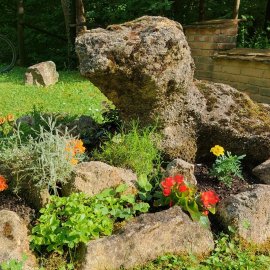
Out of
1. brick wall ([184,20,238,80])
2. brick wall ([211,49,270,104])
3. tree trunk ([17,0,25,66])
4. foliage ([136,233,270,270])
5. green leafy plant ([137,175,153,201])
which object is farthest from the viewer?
tree trunk ([17,0,25,66])

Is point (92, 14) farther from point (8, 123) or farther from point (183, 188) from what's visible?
point (183, 188)

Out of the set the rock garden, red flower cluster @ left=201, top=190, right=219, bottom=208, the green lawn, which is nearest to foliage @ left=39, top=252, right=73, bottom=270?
the rock garden

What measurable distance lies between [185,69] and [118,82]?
64 cm

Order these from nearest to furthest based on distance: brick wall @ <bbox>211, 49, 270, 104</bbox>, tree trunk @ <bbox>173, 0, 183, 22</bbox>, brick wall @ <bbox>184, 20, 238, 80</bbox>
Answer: brick wall @ <bbox>211, 49, 270, 104</bbox> → brick wall @ <bbox>184, 20, 238, 80</bbox> → tree trunk @ <bbox>173, 0, 183, 22</bbox>

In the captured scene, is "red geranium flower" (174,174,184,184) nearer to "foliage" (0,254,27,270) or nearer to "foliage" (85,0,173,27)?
"foliage" (0,254,27,270)

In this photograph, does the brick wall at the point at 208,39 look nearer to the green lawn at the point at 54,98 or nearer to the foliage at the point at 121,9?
the green lawn at the point at 54,98

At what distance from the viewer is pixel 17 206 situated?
10.1 ft

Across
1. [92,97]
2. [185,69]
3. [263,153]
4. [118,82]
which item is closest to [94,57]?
[118,82]

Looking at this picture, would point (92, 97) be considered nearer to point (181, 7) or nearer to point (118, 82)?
point (118, 82)

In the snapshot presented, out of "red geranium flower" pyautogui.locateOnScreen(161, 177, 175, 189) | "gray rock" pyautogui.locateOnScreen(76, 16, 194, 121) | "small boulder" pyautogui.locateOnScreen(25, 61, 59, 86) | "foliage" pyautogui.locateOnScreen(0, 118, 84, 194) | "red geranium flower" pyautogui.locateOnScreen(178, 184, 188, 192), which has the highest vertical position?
"gray rock" pyautogui.locateOnScreen(76, 16, 194, 121)

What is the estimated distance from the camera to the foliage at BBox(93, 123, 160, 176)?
3531 mm

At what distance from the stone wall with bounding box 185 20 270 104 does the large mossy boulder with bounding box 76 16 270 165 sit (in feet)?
9.67

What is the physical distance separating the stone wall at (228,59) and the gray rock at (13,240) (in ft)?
17.8

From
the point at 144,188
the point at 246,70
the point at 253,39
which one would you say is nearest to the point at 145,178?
the point at 144,188
